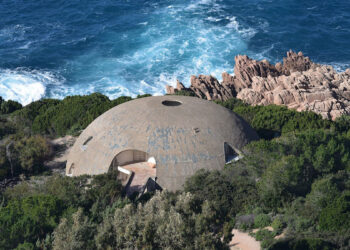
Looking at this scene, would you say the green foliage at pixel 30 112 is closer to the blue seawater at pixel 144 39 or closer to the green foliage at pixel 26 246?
the blue seawater at pixel 144 39

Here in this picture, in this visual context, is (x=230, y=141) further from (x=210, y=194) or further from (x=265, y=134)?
(x=265, y=134)

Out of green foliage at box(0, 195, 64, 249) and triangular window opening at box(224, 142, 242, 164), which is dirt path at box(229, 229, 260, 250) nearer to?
triangular window opening at box(224, 142, 242, 164)

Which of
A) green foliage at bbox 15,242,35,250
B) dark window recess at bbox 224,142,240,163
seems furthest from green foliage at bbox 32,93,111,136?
green foliage at bbox 15,242,35,250

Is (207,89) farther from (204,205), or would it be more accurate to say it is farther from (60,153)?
(204,205)

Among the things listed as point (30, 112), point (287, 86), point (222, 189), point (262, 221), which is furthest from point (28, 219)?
point (287, 86)

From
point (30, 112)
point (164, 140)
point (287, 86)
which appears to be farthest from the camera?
point (287, 86)

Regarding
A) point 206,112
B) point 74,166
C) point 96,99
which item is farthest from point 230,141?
point 96,99
